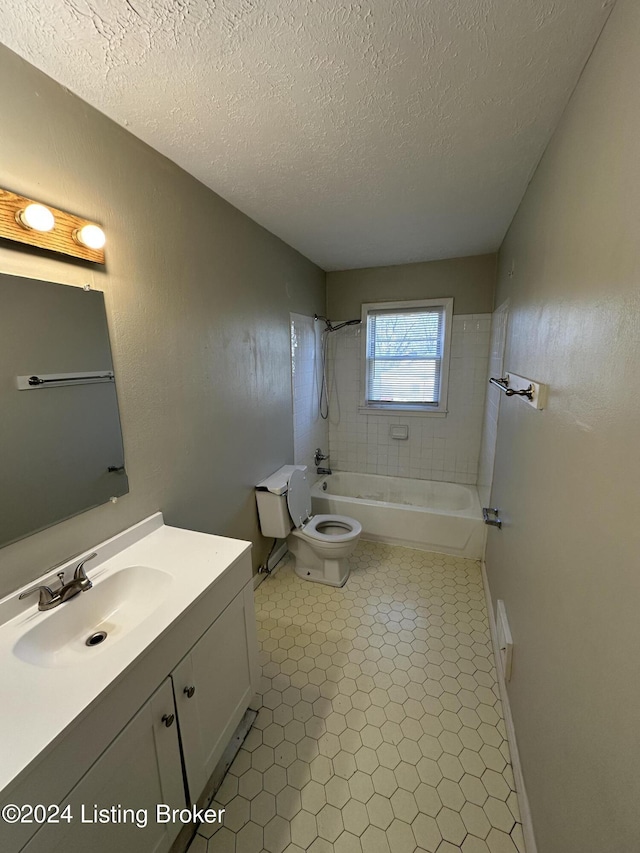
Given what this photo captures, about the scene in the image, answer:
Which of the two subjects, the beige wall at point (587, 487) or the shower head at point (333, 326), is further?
the shower head at point (333, 326)

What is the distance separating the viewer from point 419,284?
3104 mm

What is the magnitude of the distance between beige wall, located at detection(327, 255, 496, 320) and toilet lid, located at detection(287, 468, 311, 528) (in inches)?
67.6

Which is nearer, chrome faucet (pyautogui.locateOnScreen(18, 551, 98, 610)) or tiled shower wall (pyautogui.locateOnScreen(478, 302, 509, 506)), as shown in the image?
chrome faucet (pyautogui.locateOnScreen(18, 551, 98, 610))

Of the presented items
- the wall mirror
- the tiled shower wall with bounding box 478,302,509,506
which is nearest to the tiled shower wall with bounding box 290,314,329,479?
the tiled shower wall with bounding box 478,302,509,506

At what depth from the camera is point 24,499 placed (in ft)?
3.48

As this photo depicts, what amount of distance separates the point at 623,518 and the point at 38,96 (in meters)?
1.90

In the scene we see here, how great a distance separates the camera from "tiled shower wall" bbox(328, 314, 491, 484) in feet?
10.1

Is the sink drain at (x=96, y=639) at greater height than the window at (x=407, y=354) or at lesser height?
lesser

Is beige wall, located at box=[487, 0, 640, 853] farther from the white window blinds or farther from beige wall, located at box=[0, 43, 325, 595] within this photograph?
the white window blinds

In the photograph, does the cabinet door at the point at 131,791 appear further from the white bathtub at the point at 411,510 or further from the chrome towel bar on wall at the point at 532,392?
the white bathtub at the point at 411,510

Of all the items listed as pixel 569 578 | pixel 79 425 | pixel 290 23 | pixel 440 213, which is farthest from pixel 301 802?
pixel 440 213

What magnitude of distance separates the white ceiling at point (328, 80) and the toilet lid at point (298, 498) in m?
1.75

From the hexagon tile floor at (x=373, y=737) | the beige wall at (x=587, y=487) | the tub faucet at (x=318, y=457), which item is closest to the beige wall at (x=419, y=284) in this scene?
the tub faucet at (x=318, y=457)

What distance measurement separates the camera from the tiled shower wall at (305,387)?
2.82 metres
